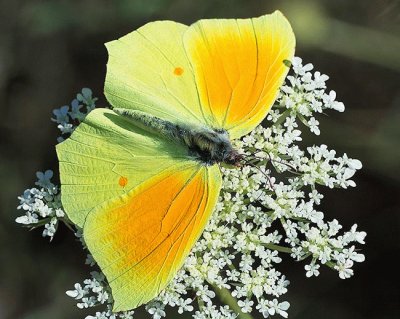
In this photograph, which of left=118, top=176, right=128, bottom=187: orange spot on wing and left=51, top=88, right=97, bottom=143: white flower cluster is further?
left=51, top=88, right=97, bottom=143: white flower cluster

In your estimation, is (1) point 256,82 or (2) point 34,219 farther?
(2) point 34,219

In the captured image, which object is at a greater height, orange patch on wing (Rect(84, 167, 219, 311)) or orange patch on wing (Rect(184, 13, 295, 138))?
orange patch on wing (Rect(184, 13, 295, 138))

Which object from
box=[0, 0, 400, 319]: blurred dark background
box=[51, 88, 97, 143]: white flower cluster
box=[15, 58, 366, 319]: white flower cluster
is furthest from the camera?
box=[0, 0, 400, 319]: blurred dark background

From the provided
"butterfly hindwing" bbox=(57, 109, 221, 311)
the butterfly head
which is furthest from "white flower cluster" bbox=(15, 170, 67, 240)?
the butterfly head

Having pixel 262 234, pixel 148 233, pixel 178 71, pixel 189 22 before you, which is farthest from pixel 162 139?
pixel 189 22

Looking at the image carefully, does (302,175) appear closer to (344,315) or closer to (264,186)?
(264,186)

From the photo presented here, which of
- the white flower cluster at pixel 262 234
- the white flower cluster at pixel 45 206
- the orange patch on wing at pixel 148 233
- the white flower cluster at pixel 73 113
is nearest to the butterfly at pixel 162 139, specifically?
the orange patch on wing at pixel 148 233

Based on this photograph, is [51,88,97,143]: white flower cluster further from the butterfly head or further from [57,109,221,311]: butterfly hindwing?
the butterfly head

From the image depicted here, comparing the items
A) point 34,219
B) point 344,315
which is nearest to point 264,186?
point 34,219
